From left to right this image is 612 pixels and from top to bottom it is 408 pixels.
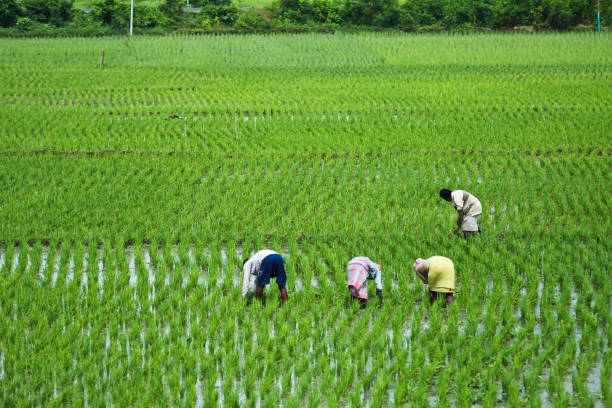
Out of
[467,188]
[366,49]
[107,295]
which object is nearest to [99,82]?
[366,49]

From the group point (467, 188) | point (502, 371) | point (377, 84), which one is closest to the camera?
point (502, 371)

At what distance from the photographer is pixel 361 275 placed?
20.5 ft

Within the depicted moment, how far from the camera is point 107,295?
22.4 ft

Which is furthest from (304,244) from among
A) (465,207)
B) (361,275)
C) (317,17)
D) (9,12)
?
(9,12)

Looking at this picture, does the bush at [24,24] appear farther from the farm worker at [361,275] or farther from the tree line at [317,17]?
the farm worker at [361,275]

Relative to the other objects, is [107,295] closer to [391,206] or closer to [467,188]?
[391,206]

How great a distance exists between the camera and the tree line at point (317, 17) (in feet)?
114

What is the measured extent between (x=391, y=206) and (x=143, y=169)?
416cm

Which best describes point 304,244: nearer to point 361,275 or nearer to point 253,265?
point 253,265

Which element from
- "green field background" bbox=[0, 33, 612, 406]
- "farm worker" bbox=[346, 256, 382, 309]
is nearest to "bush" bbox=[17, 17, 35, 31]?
"green field background" bbox=[0, 33, 612, 406]

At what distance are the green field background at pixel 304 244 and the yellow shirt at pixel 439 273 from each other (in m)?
0.22

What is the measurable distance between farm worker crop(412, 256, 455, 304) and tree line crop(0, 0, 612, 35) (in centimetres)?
2928

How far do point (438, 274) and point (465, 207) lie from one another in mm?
1646

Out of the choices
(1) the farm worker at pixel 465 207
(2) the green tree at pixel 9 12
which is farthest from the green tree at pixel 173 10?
(1) the farm worker at pixel 465 207
